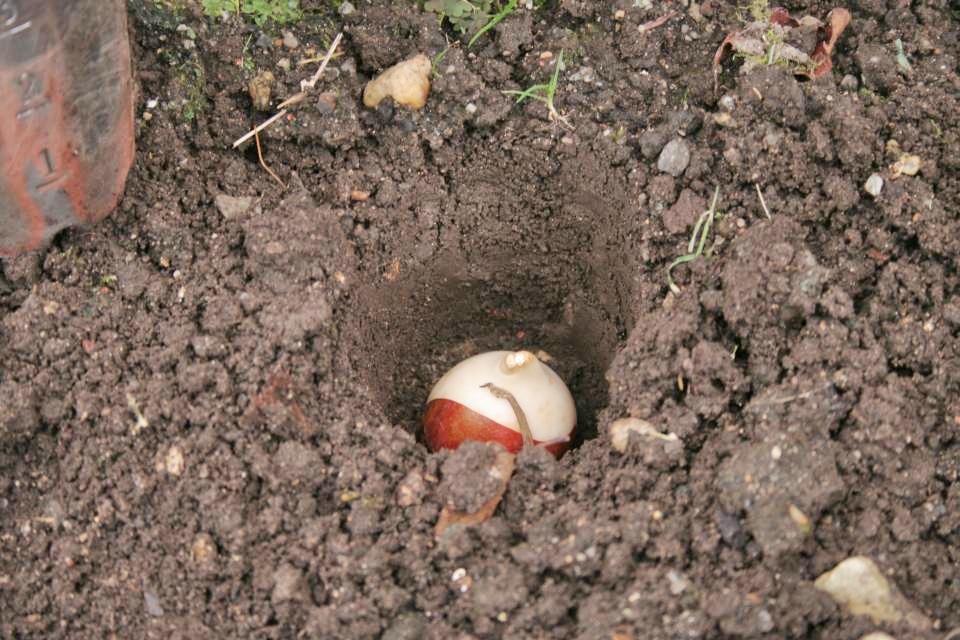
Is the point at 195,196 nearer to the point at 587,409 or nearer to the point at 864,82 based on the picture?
the point at 587,409

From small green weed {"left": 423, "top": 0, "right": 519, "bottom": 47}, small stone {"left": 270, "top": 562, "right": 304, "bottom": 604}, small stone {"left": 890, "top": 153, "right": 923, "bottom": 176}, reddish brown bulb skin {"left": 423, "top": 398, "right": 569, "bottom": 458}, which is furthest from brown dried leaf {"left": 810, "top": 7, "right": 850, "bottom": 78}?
small stone {"left": 270, "top": 562, "right": 304, "bottom": 604}

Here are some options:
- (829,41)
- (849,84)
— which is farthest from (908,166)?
(829,41)

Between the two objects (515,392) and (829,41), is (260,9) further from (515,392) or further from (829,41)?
(829,41)

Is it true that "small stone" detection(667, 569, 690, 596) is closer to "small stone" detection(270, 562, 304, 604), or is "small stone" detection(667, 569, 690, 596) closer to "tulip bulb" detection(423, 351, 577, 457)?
"tulip bulb" detection(423, 351, 577, 457)

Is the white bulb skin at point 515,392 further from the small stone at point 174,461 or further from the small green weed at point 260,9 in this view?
the small green weed at point 260,9

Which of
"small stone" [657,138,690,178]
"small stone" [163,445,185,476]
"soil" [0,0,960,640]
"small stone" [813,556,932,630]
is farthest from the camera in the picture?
"small stone" [657,138,690,178]

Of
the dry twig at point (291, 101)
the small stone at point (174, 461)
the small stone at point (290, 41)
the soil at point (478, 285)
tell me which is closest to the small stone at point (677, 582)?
the soil at point (478, 285)

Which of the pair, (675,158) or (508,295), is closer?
(675,158)
